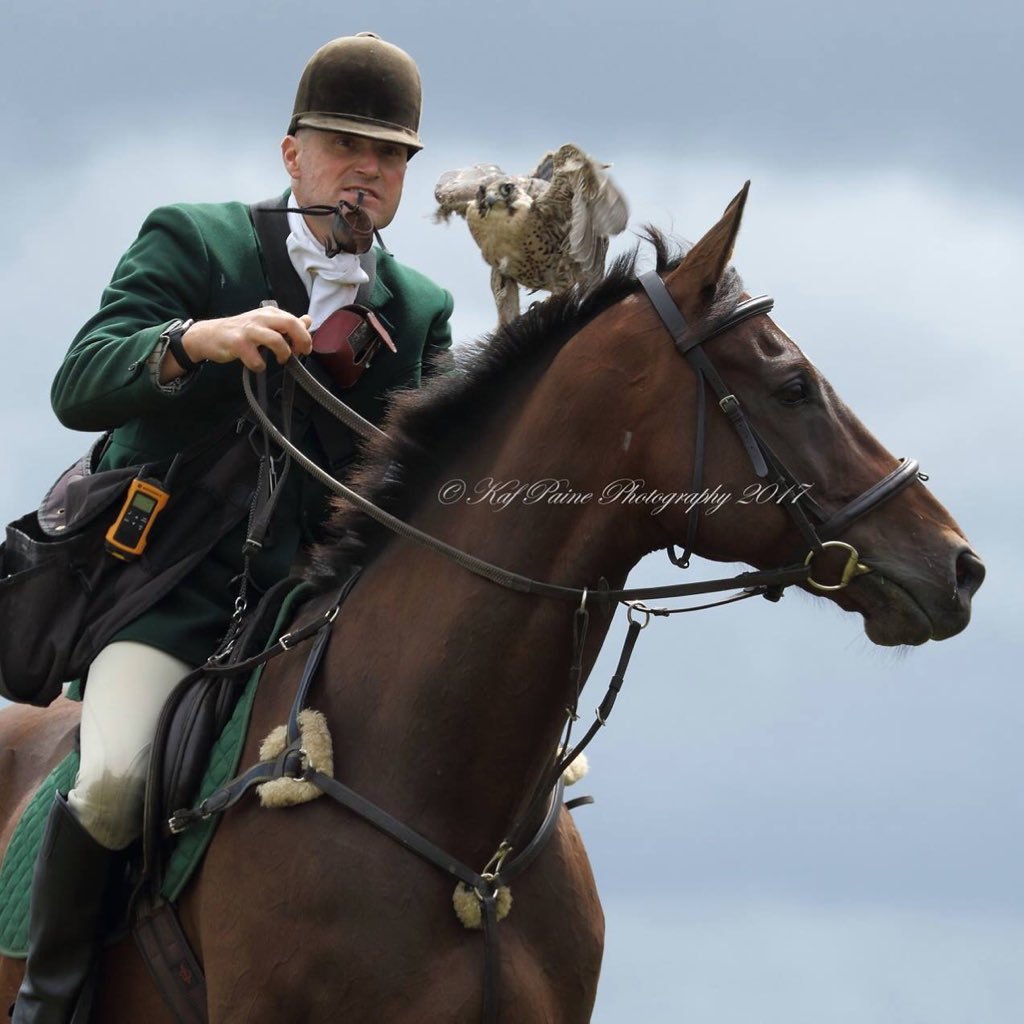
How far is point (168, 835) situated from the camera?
5.67 metres

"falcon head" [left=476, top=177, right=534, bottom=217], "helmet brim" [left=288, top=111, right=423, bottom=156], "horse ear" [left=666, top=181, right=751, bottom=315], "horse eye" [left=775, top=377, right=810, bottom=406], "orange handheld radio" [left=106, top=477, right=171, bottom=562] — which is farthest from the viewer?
"falcon head" [left=476, top=177, right=534, bottom=217]

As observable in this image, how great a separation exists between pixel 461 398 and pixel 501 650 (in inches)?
34.7

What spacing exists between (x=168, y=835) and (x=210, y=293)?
206 cm

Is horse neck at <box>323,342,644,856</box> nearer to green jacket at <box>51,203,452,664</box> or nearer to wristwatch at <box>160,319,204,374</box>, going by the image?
green jacket at <box>51,203,452,664</box>

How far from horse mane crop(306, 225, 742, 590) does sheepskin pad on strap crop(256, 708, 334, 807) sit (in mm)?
633

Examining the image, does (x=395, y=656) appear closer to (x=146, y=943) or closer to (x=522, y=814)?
(x=522, y=814)

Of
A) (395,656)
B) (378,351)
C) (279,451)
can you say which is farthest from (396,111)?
(395,656)

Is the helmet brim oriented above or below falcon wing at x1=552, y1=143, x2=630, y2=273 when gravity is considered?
above

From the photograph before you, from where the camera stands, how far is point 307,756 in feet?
17.5

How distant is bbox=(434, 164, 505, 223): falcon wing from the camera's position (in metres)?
8.74

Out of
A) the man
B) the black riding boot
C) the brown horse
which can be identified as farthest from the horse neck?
the black riding boot

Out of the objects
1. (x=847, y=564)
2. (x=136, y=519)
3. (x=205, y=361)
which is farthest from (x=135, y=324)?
(x=847, y=564)

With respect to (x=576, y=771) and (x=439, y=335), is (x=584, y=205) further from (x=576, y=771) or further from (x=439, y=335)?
(x=576, y=771)

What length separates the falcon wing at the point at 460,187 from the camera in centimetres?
874
